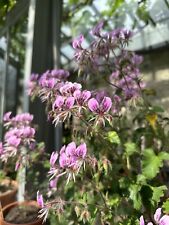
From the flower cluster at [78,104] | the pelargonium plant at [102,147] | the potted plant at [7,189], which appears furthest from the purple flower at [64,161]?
the potted plant at [7,189]

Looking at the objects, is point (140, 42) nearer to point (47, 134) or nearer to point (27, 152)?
point (47, 134)

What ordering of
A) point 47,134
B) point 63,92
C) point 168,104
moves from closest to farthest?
point 63,92
point 168,104
point 47,134

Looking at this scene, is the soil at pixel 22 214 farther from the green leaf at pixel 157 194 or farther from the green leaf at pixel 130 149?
the green leaf at pixel 157 194

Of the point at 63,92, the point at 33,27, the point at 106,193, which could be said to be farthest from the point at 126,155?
the point at 33,27

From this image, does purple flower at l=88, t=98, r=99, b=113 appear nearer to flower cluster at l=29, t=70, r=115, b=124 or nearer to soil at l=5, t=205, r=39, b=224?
flower cluster at l=29, t=70, r=115, b=124

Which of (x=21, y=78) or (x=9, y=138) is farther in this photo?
(x=21, y=78)

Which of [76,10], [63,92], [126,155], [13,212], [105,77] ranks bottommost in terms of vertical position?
[13,212]

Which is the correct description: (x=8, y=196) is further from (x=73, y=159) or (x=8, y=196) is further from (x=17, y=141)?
(x=73, y=159)

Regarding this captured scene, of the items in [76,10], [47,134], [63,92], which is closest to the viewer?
[63,92]
